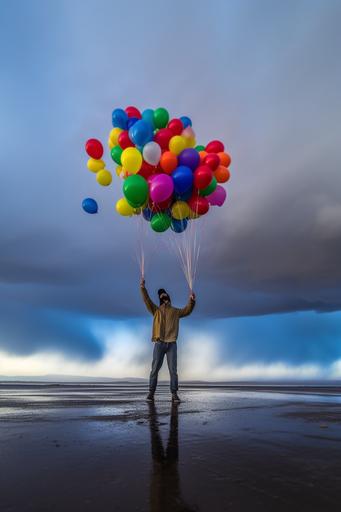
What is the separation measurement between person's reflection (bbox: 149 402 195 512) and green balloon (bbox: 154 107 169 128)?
773cm

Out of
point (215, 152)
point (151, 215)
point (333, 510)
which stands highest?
point (215, 152)

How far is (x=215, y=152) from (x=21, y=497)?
30.8ft

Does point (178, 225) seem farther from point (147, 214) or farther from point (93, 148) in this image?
point (93, 148)

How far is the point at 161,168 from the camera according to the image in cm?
893

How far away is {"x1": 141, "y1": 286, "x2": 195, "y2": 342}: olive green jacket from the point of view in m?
8.66

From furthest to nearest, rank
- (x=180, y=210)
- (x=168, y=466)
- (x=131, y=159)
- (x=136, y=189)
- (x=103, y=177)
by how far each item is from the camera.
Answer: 1. (x=103, y=177)
2. (x=180, y=210)
3. (x=131, y=159)
4. (x=136, y=189)
5. (x=168, y=466)

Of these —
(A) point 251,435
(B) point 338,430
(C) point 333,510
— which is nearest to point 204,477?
(C) point 333,510

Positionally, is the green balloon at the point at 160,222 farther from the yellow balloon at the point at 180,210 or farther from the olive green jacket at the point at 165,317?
the olive green jacket at the point at 165,317

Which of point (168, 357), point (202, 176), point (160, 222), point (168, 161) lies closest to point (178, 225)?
point (160, 222)

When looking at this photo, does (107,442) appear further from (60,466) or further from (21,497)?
(21,497)

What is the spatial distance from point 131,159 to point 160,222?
196cm

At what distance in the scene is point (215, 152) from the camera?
10070mm

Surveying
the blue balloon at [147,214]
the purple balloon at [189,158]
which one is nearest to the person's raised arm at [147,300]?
the blue balloon at [147,214]

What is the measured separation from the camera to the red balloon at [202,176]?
28.5ft
